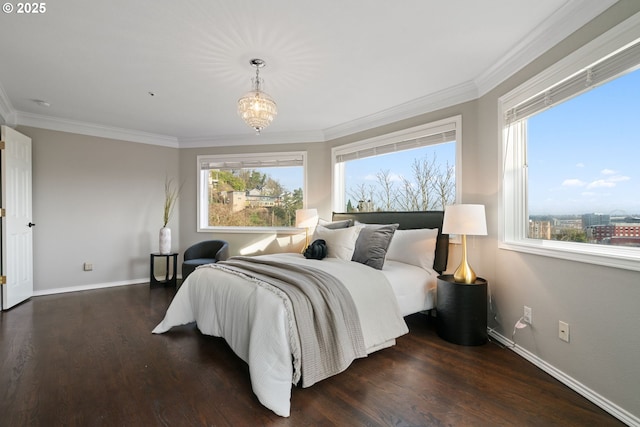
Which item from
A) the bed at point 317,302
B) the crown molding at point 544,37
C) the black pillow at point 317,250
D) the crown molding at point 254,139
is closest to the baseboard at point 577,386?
the bed at point 317,302

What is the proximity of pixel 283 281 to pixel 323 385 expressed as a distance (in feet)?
2.45

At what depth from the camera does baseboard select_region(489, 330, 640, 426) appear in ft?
5.18

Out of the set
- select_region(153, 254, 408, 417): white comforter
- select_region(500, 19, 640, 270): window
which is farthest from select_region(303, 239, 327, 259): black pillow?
select_region(500, 19, 640, 270): window

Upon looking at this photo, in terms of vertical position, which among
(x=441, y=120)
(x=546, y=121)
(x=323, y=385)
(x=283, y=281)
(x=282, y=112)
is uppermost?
(x=282, y=112)

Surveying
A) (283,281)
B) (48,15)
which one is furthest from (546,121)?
(48,15)

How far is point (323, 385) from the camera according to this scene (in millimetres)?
1926

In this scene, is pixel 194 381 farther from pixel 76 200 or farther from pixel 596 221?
pixel 76 200

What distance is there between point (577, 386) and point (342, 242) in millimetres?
2037

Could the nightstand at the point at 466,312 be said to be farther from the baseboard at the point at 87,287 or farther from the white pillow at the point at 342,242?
the baseboard at the point at 87,287

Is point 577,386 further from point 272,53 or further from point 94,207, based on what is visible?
point 94,207

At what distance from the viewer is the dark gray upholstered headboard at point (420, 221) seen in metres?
3.14

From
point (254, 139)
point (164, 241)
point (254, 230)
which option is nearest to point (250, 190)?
point (254, 230)

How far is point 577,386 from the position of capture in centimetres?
186

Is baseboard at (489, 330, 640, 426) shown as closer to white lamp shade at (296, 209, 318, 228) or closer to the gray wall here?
the gray wall
